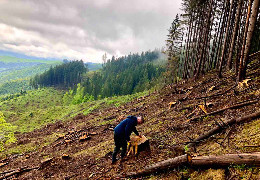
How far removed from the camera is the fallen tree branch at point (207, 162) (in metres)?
3.65

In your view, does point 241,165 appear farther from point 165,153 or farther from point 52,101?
point 52,101

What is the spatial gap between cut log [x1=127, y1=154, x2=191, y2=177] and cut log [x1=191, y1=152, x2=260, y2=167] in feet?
0.72

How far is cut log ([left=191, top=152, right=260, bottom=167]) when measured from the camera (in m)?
3.61

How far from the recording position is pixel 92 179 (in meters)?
6.41

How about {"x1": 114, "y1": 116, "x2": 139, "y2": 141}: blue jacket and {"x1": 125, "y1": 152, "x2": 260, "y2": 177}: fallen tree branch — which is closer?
{"x1": 125, "y1": 152, "x2": 260, "y2": 177}: fallen tree branch

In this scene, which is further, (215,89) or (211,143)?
(215,89)

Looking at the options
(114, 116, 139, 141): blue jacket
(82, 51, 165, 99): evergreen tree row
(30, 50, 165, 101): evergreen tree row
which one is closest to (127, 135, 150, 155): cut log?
(114, 116, 139, 141): blue jacket

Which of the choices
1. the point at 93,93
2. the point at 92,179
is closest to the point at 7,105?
the point at 93,93

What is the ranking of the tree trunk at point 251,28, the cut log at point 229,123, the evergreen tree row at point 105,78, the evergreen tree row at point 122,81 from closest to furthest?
the cut log at point 229,123 < the tree trunk at point 251,28 < the evergreen tree row at point 122,81 < the evergreen tree row at point 105,78

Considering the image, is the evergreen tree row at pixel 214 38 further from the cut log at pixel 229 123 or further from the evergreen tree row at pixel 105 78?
the evergreen tree row at pixel 105 78

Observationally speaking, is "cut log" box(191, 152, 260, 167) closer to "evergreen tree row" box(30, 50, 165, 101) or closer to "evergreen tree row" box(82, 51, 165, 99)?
"evergreen tree row" box(82, 51, 165, 99)

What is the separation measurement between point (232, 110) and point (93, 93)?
82.7 meters

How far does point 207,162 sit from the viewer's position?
428 centimetres

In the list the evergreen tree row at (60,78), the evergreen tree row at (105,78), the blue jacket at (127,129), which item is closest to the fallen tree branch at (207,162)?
the blue jacket at (127,129)
